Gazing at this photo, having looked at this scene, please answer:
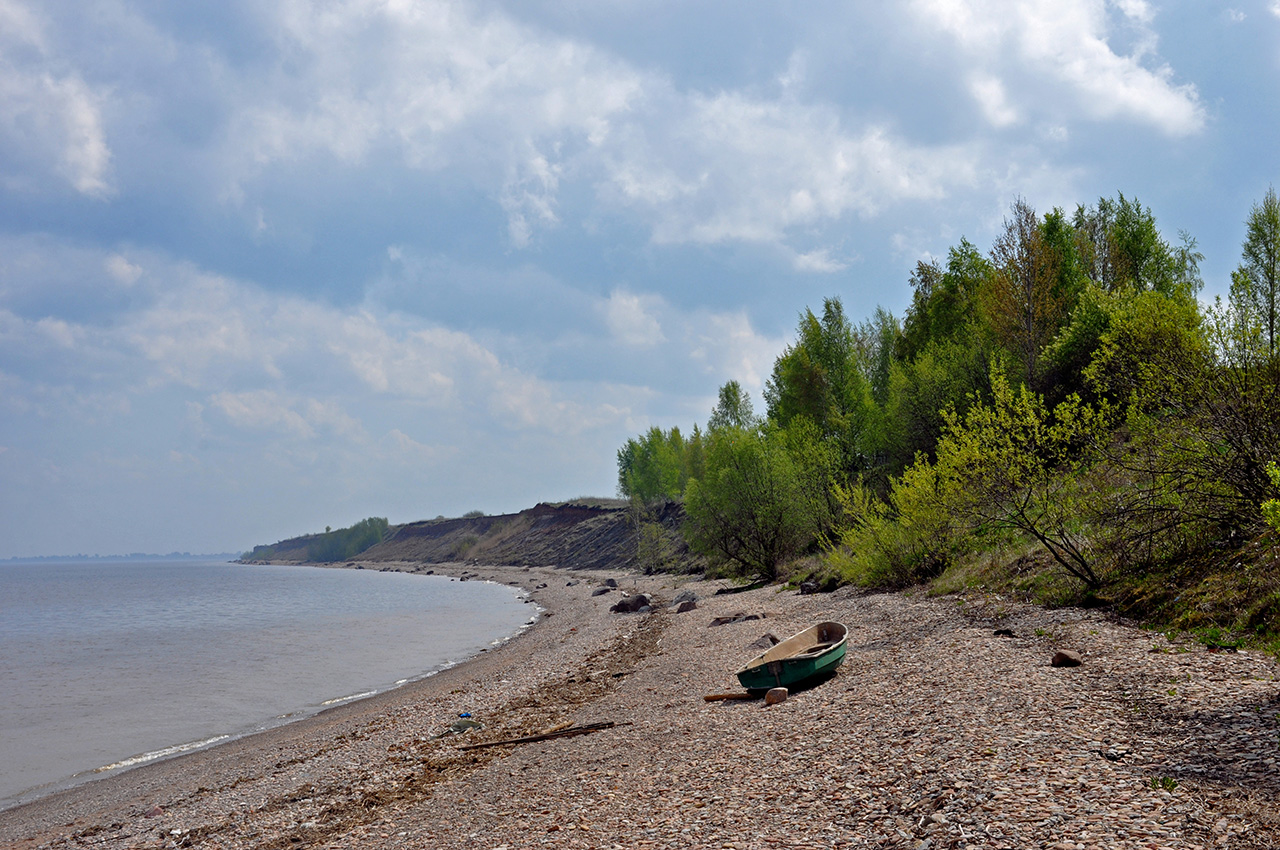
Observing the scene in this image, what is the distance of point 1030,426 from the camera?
750 inches

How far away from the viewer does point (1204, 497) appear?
49.2 ft

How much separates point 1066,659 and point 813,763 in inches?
230

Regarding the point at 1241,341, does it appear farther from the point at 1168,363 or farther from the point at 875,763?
the point at 875,763

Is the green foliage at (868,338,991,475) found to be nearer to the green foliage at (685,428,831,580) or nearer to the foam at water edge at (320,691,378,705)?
the green foliage at (685,428,831,580)

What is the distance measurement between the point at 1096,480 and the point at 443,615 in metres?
51.8

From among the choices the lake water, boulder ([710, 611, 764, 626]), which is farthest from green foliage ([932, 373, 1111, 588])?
the lake water

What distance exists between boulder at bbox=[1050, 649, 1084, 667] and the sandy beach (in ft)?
0.68

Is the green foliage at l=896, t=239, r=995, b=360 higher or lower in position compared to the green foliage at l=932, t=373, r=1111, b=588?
higher

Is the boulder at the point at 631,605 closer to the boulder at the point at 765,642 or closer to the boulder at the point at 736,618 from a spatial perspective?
the boulder at the point at 736,618

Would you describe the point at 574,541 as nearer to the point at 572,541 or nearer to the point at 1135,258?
the point at 572,541

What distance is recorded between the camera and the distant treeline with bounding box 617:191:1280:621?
49.0 feet

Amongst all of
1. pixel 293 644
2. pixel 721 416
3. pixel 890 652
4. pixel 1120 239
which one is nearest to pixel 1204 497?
pixel 890 652

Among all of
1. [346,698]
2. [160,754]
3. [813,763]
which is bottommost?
[346,698]

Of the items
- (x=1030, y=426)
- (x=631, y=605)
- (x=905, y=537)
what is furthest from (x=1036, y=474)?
(x=631, y=605)
